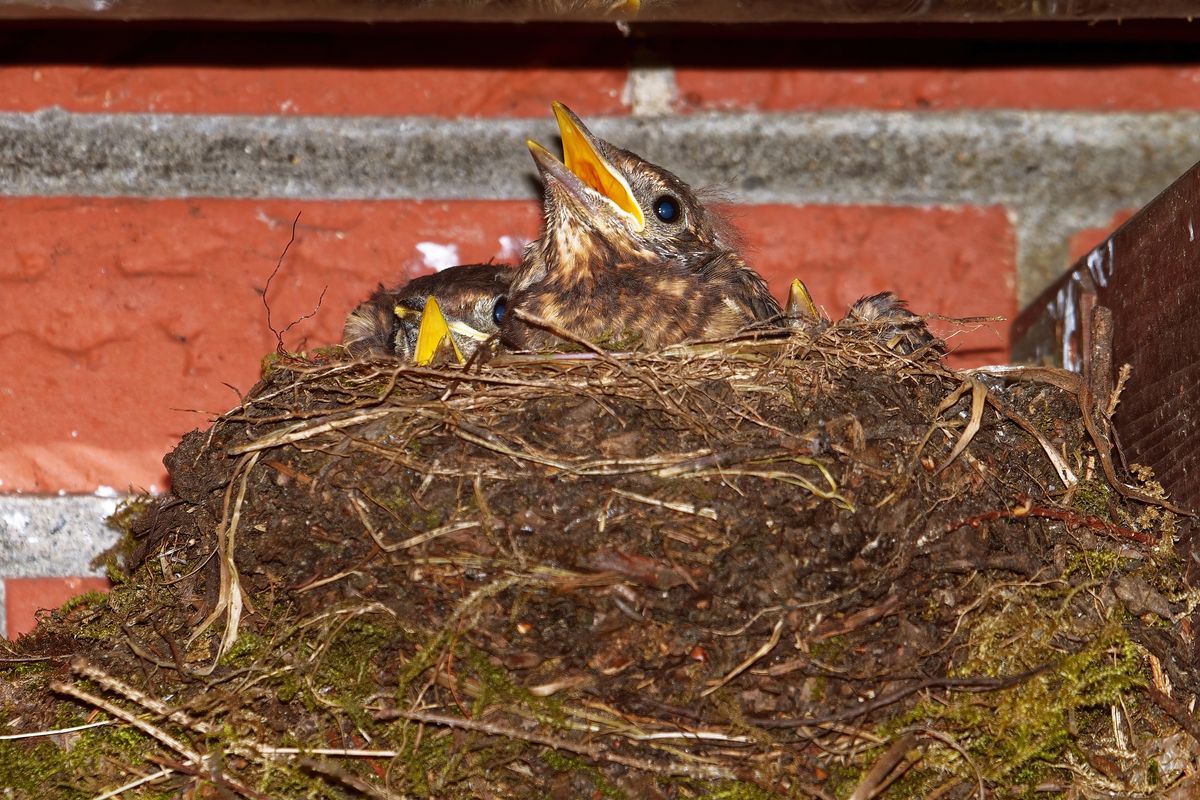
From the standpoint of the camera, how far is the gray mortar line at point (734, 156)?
221 centimetres

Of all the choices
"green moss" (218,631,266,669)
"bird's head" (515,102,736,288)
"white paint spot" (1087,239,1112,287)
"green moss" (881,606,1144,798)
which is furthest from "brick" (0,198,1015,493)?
"green moss" (881,606,1144,798)

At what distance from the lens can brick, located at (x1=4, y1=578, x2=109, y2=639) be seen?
6.78ft

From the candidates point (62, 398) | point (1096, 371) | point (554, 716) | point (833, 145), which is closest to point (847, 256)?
point (833, 145)

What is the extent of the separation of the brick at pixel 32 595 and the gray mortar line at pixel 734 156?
65cm

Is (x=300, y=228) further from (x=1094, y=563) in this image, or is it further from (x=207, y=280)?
(x=1094, y=563)

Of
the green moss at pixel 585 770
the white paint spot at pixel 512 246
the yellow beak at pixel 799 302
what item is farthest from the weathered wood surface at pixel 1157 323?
the white paint spot at pixel 512 246

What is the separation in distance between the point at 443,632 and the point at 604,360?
0.41 m

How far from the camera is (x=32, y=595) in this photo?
2074mm

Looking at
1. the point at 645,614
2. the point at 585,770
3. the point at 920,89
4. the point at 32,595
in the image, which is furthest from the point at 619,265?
the point at 32,595

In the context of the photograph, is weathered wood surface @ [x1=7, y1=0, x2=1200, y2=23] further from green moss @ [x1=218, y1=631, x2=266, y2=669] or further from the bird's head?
green moss @ [x1=218, y1=631, x2=266, y2=669]

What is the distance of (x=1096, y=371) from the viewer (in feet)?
6.05

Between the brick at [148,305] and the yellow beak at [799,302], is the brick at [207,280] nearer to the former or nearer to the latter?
the brick at [148,305]

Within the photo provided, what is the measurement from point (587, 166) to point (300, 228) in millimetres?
494

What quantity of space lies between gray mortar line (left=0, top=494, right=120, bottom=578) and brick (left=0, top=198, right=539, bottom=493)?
1.1 inches
